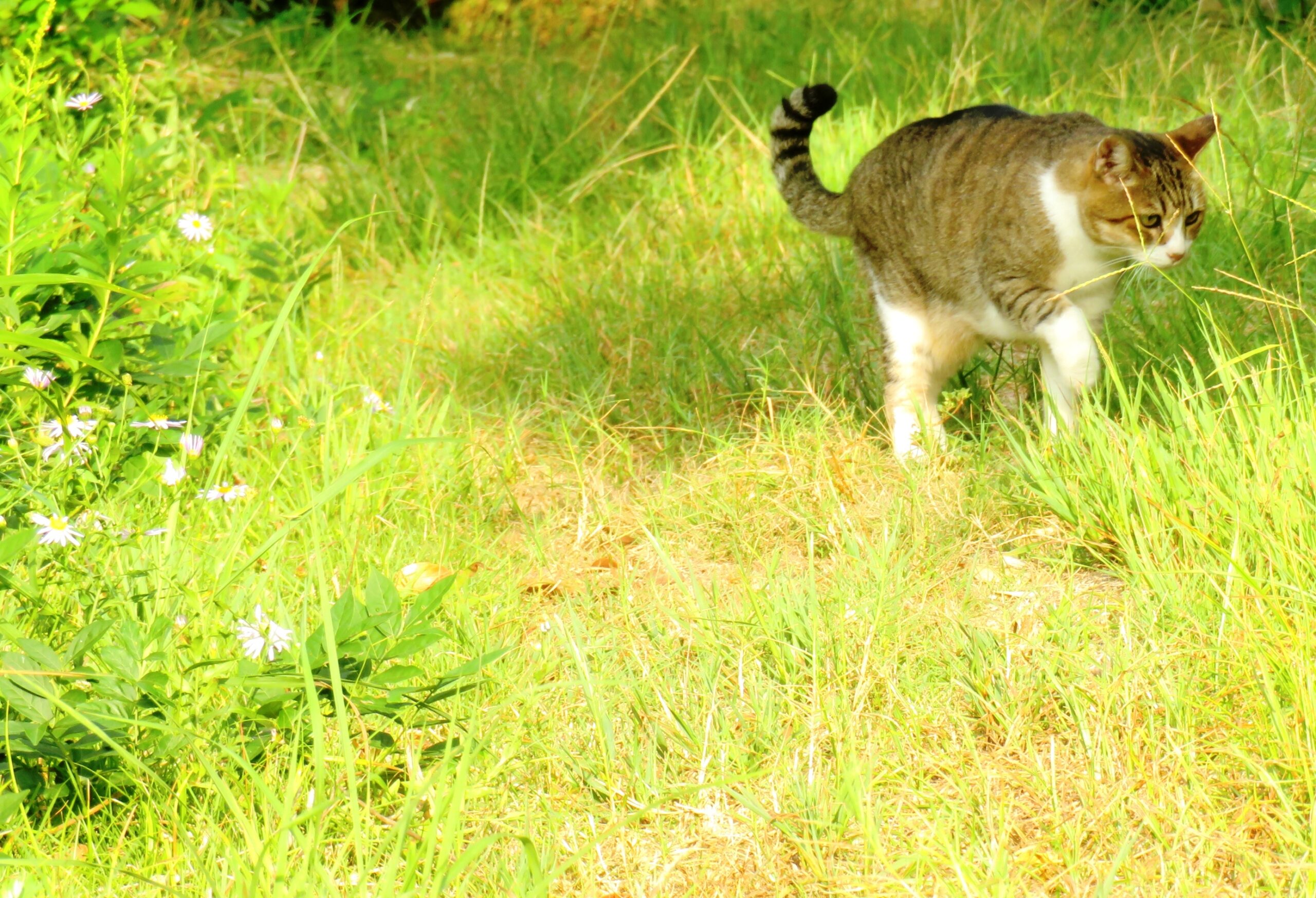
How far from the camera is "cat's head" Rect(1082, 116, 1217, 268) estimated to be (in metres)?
2.72

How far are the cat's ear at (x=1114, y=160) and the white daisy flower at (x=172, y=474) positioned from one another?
2.06m

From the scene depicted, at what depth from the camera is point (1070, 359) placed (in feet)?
8.91

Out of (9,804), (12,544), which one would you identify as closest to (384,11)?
(12,544)

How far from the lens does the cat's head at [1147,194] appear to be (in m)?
2.72

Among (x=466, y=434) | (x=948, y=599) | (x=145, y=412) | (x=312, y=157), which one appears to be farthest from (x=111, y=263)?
(x=312, y=157)

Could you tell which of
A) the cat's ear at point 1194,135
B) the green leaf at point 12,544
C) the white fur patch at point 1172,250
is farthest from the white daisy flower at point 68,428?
the cat's ear at point 1194,135

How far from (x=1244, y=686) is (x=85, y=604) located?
1.79 m

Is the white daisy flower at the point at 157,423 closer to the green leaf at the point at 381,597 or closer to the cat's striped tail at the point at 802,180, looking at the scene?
the green leaf at the point at 381,597

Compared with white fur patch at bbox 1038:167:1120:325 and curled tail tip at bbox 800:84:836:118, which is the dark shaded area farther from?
white fur patch at bbox 1038:167:1120:325

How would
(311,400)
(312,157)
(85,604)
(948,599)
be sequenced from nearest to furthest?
(85,604), (948,599), (311,400), (312,157)

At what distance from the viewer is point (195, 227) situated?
3.13 meters

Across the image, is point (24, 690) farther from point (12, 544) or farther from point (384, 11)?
point (384, 11)

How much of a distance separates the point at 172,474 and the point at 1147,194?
7.13 feet

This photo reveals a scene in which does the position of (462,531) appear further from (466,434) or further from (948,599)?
(948,599)
